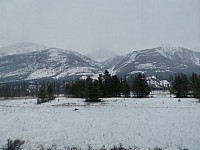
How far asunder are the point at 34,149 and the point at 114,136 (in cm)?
736

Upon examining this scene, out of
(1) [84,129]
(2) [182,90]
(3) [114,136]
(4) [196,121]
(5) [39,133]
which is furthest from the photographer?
(2) [182,90]

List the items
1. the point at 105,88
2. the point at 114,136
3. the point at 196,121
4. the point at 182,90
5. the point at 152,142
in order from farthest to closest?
1. the point at 105,88
2. the point at 182,90
3. the point at 196,121
4. the point at 114,136
5. the point at 152,142

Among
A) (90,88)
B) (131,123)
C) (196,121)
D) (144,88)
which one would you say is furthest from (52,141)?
(144,88)

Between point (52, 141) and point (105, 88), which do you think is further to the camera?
point (105, 88)

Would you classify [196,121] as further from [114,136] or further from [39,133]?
[39,133]

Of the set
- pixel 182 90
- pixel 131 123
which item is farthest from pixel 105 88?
pixel 131 123

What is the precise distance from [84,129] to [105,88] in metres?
67.9

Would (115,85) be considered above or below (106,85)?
below

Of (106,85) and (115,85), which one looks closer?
(115,85)

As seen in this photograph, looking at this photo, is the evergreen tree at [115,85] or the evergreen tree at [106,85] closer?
the evergreen tree at [115,85]

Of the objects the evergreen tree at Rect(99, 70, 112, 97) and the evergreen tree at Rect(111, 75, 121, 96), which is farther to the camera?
the evergreen tree at Rect(99, 70, 112, 97)

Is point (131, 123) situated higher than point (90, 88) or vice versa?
point (90, 88)

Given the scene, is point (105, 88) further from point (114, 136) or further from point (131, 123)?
point (114, 136)

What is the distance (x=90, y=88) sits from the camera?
69.8 meters
